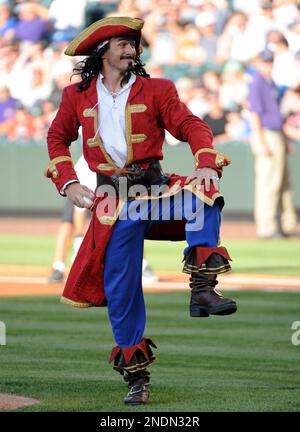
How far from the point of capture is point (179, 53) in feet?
75.0

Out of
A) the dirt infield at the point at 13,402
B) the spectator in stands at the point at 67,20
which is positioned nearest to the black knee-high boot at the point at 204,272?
the dirt infield at the point at 13,402

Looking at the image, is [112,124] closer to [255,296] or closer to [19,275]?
[255,296]

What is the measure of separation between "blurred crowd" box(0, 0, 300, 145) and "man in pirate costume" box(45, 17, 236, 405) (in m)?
12.7

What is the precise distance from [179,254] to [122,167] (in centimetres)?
1060

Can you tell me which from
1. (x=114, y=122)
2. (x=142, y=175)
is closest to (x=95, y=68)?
(x=114, y=122)

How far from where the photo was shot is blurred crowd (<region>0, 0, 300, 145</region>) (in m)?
21.4

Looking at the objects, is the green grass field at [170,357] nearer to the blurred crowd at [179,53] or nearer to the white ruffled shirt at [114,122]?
the white ruffled shirt at [114,122]

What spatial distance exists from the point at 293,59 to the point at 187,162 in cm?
301

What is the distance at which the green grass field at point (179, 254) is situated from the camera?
15003 millimetres

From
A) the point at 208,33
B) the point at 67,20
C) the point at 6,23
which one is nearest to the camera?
the point at 208,33

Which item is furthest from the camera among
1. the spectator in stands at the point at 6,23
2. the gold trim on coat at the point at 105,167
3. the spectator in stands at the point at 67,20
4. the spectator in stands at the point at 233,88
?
the spectator in stands at the point at 6,23

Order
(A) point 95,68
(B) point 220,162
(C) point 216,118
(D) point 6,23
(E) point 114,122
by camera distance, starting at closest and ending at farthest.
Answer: (B) point 220,162 → (E) point 114,122 → (A) point 95,68 → (C) point 216,118 → (D) point 6,23

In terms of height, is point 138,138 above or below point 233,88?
below

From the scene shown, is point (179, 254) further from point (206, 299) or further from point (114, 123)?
point (206, 299)
